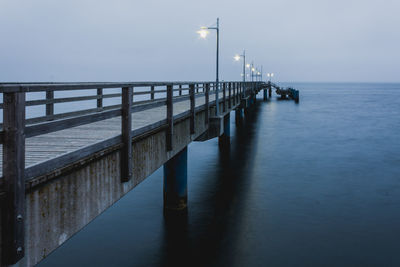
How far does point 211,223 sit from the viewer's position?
1438 cm

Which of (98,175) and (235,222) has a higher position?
(98,175)

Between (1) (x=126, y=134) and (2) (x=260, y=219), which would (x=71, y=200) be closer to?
(1) (x=126, y=134)

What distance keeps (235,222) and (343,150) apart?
1768cm

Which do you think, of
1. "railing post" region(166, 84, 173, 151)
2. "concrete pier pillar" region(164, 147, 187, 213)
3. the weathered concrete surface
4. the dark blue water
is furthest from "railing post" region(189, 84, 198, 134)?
the weathered concrete surface

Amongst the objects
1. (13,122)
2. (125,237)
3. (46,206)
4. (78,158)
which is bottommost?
(125,237)

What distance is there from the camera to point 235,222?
14664 millimetres

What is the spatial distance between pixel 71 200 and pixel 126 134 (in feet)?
5.71

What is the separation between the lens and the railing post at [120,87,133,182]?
654cm

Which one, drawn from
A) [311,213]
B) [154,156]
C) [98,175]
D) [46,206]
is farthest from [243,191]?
[46,206]

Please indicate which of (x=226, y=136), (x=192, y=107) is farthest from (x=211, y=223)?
(x=226, y=136)

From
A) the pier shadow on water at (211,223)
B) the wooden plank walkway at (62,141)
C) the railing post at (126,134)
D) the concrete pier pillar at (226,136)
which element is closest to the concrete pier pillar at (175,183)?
the pier shadow on water at (211,223)

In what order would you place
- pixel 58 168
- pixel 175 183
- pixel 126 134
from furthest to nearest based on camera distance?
pixel 175 183, pixel 126 134, pixel 58 168

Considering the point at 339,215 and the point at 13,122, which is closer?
the point at 13,122

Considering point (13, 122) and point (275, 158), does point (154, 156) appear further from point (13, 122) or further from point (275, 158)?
point (275, 158)
